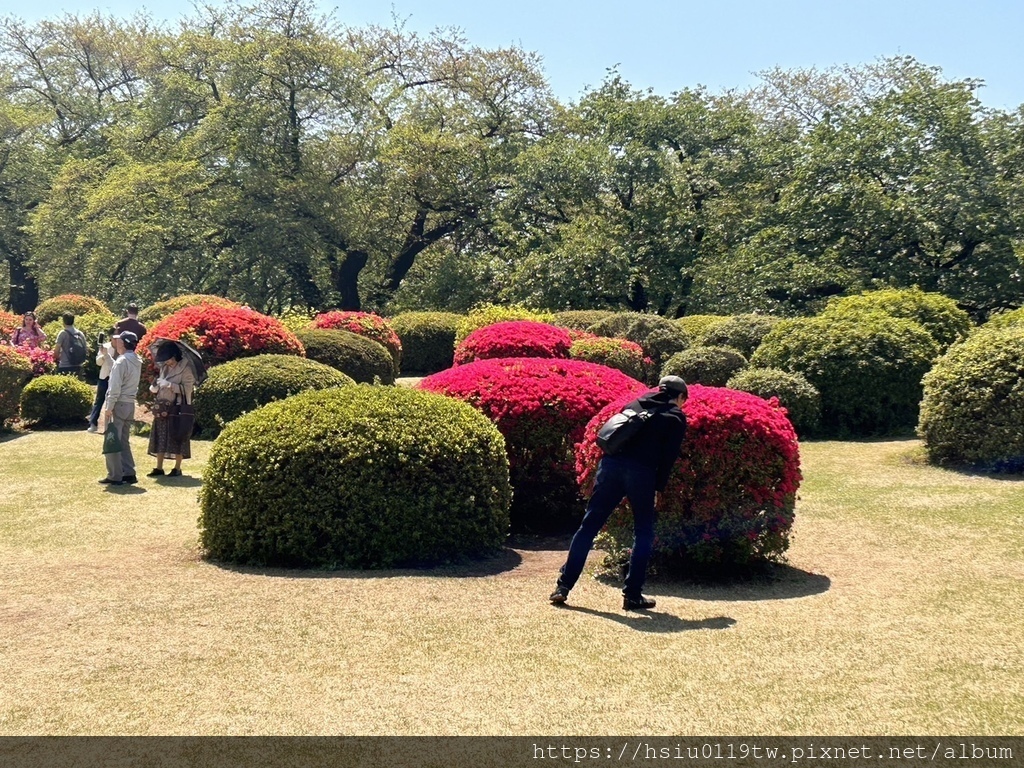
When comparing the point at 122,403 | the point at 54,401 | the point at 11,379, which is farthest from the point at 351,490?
the point at 54,401

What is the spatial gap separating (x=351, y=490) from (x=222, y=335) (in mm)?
9380

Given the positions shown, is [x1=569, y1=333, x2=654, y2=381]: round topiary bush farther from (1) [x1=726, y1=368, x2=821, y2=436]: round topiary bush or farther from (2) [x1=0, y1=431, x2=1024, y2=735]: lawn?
(2) [x1=0, y1=431, x2=1024, y2=735]: lawn

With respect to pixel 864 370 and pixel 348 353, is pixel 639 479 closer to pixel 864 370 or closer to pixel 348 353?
pixel 864 370

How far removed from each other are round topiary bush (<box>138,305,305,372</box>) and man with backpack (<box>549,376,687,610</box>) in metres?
10.7

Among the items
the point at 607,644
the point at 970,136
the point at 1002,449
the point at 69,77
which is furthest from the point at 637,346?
the point at 69,77

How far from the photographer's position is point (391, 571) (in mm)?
7781

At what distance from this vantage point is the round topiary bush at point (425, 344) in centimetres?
2489

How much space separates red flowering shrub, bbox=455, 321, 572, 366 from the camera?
58.1 feet

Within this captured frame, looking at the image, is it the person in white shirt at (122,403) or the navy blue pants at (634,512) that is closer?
the navy blue pants at (634,512)

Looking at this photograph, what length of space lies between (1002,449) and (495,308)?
14042 mm

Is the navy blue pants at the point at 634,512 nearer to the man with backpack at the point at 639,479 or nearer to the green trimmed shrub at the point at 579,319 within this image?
the man with backpack at the point at 639,479

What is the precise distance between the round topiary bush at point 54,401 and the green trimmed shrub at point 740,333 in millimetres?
10511

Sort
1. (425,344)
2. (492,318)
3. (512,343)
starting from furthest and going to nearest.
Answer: (425,344), (492,318), (512,343)

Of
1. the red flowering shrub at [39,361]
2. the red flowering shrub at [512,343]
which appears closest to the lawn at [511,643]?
the red flowering shrub at [512,343]
